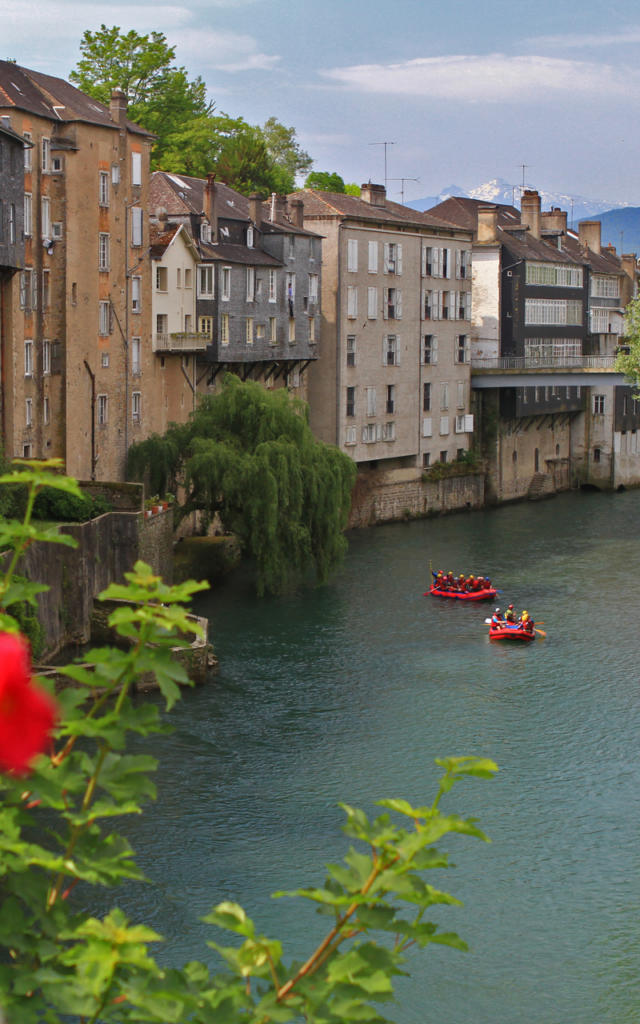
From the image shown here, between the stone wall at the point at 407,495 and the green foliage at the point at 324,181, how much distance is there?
38.6 metres

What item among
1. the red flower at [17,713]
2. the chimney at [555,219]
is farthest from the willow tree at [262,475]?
the chimney at [555,219]

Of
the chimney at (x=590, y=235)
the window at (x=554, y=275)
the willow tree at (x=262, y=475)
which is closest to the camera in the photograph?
the willow tree at (x=262, y=475)

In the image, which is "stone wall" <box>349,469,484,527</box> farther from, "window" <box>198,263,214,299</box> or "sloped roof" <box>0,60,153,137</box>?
"sloped roof" <box>0,60,153,137</box>

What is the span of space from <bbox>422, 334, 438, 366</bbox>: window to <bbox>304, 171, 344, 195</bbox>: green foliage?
34.8 meters

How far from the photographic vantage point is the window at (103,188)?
2206 inches

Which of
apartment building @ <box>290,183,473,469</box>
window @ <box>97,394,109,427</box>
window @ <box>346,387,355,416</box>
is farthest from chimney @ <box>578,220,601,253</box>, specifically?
window @ <box>97,394,109,427</box>

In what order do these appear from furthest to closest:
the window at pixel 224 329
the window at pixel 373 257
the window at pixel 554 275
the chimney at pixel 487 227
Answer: the window at pixel 554 275 < the chimney at pixel 487 227 < the window at pixel 373 257 < the window at pixel 224 329

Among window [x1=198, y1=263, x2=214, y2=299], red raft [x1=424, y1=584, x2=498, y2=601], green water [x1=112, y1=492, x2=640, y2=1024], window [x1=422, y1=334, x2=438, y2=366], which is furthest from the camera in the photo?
window [x1=422, y1=334, x2=438, y2=366]

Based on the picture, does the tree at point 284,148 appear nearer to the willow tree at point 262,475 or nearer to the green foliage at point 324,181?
the green foliage at point 324,181

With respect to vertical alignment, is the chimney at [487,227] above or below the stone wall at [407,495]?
above

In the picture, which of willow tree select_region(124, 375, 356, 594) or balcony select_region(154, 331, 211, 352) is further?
balcony select_region(154, 331, 211, 352)

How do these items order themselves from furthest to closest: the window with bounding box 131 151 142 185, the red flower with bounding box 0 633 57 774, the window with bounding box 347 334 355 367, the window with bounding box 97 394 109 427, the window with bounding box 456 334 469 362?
1. the window with bounding box 456 334 469 362
2. the window with bounding box 347 334 355 367
3. the window with bounding box 131 151 142 185
4. the window with bounding box 97 394 109 427
5. the red flower with bounding box 0 633 57 774

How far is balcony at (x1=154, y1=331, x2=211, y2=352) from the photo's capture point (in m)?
61.6

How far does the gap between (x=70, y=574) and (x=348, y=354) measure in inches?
1371
